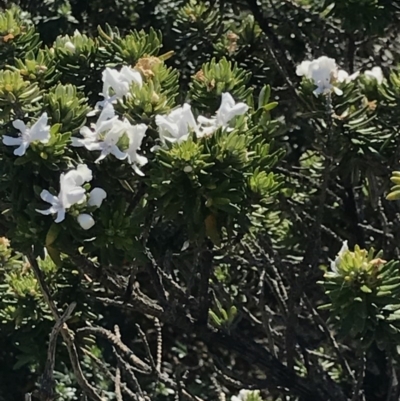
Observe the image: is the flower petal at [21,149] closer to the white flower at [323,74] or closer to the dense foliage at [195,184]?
the dense foliage at [195,184]

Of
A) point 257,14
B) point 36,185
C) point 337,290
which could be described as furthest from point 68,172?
point 257,14

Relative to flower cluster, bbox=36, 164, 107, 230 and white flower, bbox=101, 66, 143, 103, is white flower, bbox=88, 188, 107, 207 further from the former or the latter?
A: white flower, bbox=101, 66, 143, 103

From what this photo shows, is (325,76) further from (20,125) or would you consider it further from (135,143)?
(20,125)

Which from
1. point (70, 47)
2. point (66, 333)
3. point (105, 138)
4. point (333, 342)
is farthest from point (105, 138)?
point (333, 342)

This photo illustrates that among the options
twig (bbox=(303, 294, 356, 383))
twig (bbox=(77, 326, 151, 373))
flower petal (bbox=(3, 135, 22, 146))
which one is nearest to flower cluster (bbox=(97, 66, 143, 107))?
flower petal (bbox=(3, 135, 22, 146))

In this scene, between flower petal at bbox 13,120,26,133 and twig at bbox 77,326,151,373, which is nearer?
flower petal at bbox 13,120,26,133

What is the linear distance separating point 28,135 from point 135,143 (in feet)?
0.66

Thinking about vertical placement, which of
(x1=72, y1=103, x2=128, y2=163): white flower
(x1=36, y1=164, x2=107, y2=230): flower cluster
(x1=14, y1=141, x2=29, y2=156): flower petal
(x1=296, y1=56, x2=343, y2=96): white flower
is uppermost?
(x1=296, y1=56, x2=343, y2=96): white flower

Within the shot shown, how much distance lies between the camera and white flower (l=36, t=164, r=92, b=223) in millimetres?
1482

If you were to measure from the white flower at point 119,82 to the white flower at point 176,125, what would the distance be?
0.13 m

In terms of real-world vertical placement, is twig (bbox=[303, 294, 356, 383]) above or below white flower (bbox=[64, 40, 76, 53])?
below

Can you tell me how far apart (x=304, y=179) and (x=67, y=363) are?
99 cm

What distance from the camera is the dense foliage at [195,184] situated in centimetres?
154

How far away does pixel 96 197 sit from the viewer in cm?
153
